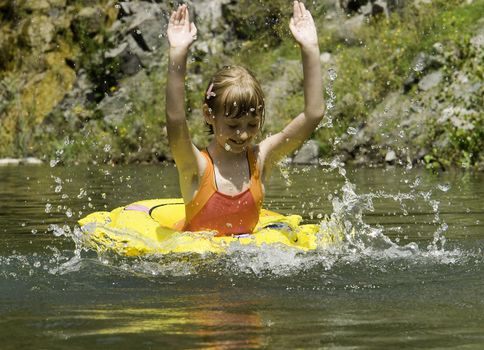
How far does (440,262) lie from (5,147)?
15.8 metres

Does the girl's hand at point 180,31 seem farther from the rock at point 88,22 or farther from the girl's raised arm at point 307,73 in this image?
the rock at point 88,22

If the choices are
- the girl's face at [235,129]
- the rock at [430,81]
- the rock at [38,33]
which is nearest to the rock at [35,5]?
the rock at [38,33]

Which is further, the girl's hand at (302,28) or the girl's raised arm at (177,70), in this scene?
the girl's hand at (302,28)

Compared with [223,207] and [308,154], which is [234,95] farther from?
[308,154]

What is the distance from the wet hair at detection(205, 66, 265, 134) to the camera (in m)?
4.98

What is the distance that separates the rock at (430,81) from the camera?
14.9 metres

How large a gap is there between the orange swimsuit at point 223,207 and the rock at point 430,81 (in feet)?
32.4

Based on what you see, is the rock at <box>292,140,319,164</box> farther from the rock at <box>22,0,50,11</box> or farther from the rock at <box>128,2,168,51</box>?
the rock at <box>22,0,50,11</box>

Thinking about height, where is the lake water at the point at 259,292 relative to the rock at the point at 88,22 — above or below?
above

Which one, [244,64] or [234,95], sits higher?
[234,95]

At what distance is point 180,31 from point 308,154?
1048cm

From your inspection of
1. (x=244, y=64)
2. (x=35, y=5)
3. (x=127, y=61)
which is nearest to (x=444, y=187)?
(x=244, y=64)

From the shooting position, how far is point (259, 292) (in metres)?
4.04

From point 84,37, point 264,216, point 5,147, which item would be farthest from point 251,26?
point 264,216
